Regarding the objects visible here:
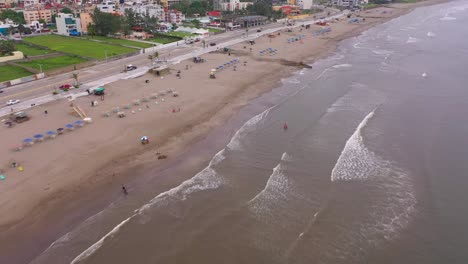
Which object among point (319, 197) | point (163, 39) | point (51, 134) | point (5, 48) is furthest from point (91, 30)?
point (319, 197)

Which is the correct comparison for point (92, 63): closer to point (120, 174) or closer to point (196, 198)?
point (120, 174)

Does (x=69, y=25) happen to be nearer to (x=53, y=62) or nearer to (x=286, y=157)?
(x=53, y=62)

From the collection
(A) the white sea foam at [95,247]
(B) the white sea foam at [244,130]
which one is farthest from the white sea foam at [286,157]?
(A) the white sea foam at [95,247]

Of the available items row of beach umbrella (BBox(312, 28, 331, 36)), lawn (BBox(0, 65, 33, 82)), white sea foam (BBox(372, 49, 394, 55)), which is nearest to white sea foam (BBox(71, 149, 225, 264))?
lawn (BBox(0, 65, 33, 82))

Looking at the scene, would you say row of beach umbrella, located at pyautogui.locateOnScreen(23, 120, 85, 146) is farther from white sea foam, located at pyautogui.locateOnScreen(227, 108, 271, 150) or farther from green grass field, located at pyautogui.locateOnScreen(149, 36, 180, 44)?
green grass field, located at pyautogui.locateOnScreen(149, 36, 180, 44)

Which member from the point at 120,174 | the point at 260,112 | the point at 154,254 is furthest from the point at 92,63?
the point at 154,254

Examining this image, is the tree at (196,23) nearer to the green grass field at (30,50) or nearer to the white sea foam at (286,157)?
the green grass field at (30,50)
